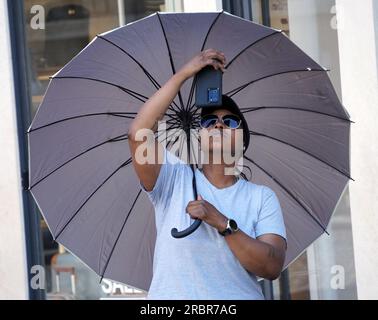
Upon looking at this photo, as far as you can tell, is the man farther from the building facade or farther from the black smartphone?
the building facade

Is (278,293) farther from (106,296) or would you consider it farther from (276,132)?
(276,132)

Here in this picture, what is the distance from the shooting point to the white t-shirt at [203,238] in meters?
3.50

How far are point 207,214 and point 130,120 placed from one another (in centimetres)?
85

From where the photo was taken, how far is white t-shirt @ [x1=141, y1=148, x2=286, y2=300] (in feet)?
11.5

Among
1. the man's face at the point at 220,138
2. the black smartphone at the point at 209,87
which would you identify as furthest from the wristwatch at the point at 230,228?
the black smartphone at the point at 209,87

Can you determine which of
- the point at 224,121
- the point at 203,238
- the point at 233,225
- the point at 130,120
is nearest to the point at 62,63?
the point at 130,120

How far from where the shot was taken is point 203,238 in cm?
353

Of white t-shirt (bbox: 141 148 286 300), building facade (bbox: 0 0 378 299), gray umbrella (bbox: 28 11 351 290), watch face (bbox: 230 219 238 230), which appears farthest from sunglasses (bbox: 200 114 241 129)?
building facade (bbox: 0 0 378 299)

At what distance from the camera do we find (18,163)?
6.88m

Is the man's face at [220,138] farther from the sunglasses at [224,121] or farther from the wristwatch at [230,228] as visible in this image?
the wristwatch at [230,228]

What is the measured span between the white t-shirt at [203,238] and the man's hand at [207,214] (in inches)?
6.2

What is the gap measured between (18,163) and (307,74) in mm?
3364

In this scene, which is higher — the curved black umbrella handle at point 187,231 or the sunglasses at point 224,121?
the sunglasses at point 224,121
